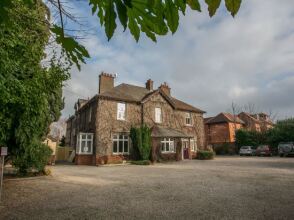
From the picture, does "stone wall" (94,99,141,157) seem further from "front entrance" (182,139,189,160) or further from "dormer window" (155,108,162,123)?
"front entrance" (182,139,189,160)

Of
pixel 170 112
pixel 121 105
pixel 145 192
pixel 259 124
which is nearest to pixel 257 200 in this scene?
pixel 145 192

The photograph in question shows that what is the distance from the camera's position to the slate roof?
25919mm

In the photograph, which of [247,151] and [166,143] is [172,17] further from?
[247,151]

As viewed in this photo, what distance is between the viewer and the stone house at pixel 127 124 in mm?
24328

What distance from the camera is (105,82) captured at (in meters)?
27.2

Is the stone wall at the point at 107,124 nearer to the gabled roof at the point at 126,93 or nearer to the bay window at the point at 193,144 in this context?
the gabled roof at the point at 126,93

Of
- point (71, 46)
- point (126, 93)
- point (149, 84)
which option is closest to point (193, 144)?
point (149, 84)

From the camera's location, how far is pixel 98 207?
7.38 metres

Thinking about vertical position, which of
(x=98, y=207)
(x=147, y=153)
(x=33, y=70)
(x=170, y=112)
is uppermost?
(x=170, y=112)

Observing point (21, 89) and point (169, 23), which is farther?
point (21, 89)

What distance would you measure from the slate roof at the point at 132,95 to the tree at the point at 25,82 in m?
11.8

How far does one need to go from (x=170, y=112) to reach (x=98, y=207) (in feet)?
76.0

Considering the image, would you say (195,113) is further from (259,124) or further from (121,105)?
(259,124)

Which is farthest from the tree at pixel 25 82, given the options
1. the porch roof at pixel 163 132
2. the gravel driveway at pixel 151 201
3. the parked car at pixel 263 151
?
the parked car at pixel 263 151
